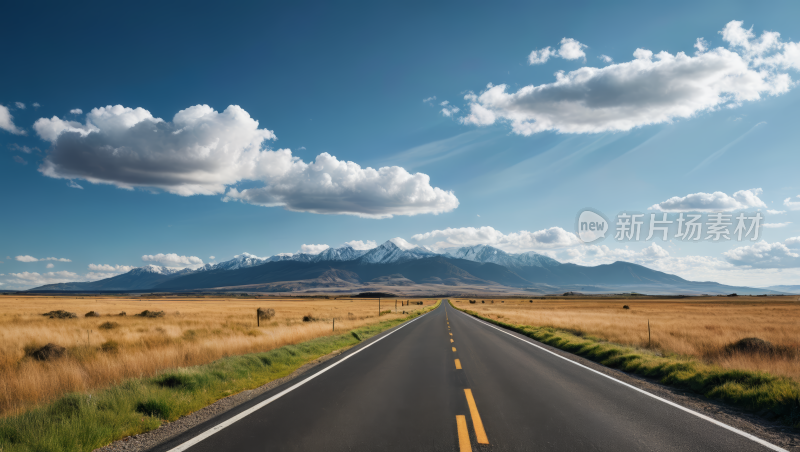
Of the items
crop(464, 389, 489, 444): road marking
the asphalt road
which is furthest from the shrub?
crop(464, 389, 489, 444): road marking

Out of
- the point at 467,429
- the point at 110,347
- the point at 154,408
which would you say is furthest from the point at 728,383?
the point at 110,347

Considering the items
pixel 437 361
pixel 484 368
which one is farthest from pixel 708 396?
pixel 437 361

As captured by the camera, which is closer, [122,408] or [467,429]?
[467,429]

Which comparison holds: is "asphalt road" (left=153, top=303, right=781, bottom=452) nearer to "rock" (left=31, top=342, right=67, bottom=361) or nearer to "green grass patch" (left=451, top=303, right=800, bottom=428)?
"green grass patch" (left=451, top=303, right=800, bottom=428)

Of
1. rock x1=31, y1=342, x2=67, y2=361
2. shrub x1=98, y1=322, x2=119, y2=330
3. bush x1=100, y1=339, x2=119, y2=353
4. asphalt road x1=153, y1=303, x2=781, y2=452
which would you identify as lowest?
shrub x1=98, y1=322, x2=119, y2=330

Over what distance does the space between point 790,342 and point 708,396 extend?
14.7 metres

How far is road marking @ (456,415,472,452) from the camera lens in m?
5.24

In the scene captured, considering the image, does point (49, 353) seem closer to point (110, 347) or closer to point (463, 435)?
point (110, 347)

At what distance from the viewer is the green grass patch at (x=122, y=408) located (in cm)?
554

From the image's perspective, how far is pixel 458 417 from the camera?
668cm

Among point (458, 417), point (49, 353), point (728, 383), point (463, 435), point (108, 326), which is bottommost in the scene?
point (108, 326)

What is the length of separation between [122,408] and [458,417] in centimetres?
595

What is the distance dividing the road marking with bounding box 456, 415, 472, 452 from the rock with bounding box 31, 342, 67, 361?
49.0 ft

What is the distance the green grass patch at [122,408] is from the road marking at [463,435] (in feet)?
16.5
